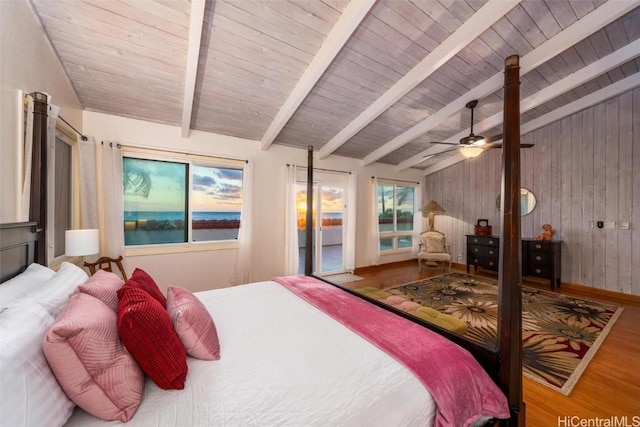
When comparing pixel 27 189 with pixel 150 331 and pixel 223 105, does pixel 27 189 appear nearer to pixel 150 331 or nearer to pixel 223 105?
pixel 150 331

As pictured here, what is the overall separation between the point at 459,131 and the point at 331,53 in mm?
3232

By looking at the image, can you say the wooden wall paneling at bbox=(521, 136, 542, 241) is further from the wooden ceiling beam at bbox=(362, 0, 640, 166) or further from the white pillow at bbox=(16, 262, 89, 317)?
the white pillow at bbox=(16, 262, 89, 317)

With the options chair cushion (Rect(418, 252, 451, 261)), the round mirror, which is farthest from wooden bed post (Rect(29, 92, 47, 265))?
the round mirror

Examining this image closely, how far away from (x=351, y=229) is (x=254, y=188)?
2.08 meters

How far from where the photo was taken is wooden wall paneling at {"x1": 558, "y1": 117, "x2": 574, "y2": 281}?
14.2ft

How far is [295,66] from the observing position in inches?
107

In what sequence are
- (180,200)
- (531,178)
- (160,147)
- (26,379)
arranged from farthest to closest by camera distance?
(531,178) → (180,200) → (160,147) → (26,379)

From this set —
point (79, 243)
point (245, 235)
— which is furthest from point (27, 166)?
point (245, 235)

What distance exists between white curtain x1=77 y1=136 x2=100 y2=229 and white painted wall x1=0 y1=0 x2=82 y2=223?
942mm

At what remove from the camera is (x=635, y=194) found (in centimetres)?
372

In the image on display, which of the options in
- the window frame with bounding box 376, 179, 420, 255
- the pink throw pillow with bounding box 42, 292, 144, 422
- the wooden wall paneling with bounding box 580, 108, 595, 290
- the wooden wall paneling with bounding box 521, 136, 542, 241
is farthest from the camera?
the window frame with bounding box 376, 179, 420, 255

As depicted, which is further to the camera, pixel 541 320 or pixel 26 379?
pixel 541 320

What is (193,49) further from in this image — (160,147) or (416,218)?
(416,218)

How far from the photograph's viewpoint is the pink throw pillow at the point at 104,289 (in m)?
1.21
